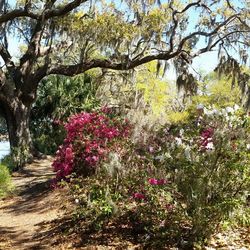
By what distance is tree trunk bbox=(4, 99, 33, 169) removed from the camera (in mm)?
16266

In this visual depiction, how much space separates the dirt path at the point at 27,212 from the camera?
742 cm

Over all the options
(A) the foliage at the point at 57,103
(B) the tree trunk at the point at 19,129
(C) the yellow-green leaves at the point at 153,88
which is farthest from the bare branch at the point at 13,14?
(C) the yellow-green leaves at the point at 153,88

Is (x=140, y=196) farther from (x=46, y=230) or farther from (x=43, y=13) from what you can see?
(x=43, y=13)

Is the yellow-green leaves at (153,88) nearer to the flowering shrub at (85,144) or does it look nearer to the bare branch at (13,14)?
the bare branch at (13,14)

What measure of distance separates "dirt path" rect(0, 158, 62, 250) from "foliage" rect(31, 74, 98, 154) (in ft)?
23.4

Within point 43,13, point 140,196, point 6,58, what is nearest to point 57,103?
point 6,58

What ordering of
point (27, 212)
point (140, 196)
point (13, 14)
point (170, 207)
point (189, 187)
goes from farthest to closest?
1. point (13, 14)
2. point (27, 212)
3. point (140, 196)
4. point (170, 207)
5. point (189, 187)

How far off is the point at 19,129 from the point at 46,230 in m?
9.41

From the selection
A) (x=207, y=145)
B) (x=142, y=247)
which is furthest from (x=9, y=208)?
(x=207, y=145)

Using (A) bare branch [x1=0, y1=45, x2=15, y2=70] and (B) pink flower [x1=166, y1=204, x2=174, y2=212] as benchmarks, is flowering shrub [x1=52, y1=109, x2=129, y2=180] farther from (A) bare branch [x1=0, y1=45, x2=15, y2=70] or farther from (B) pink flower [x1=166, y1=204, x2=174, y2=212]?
(A) bare branch [x1=0, y1=45, x2=15, y2=70]

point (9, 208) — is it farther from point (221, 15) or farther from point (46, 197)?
point (221, 15)

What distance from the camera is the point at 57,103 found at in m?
21.4

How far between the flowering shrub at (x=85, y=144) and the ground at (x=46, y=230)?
2.25ft

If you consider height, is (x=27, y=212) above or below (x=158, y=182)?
below
